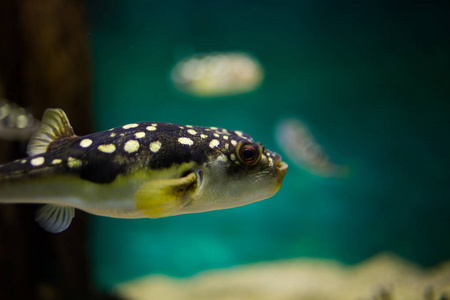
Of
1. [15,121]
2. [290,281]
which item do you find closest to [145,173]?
[15,121]

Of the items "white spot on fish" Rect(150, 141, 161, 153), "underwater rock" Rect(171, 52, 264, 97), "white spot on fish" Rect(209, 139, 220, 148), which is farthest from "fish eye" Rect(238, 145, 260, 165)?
"underwater rock" Rect(171, 52, 264, 97)

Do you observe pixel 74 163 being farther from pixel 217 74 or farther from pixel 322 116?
pixel 322 116

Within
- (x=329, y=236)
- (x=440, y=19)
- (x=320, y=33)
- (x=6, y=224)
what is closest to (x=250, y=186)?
(x=6, y=224)

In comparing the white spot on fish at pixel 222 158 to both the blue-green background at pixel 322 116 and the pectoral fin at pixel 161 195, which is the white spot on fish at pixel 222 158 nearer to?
the pectoral fin at pixel 161 195

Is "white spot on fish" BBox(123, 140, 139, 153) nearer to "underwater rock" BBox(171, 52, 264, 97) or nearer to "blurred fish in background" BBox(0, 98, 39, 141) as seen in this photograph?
"blurred fish in background" BBox(0, 98, 39, 141)

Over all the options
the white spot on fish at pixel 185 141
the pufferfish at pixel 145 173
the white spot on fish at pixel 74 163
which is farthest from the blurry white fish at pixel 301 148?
the white spot on fish at pixel 74 163

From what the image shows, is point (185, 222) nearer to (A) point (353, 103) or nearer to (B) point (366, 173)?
(B) point (366, 173)

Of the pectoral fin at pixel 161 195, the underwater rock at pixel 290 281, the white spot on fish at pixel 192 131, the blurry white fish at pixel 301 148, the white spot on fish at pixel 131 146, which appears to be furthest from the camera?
the blurry white fish at pixel 301 148
